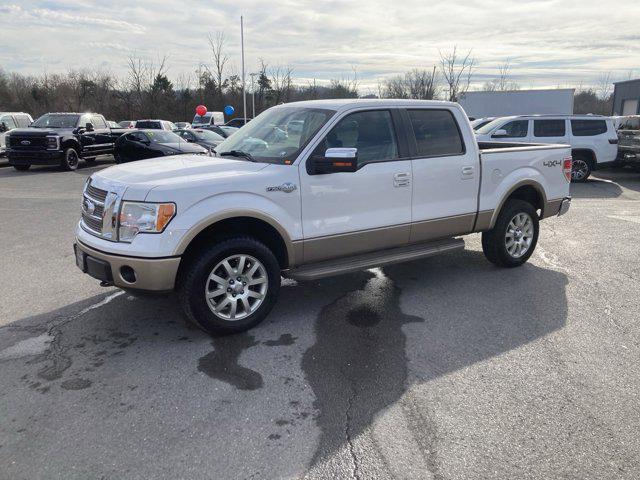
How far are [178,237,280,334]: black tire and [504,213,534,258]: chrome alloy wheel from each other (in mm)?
3168

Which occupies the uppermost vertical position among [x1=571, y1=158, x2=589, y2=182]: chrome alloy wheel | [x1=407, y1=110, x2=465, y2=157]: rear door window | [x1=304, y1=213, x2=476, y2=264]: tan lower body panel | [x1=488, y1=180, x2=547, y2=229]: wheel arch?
[x1=407, y1=110, x2=465, y2=157]: rear door window

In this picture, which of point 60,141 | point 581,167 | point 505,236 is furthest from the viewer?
point 60,141

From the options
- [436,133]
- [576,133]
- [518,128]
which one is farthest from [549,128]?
[436,133]

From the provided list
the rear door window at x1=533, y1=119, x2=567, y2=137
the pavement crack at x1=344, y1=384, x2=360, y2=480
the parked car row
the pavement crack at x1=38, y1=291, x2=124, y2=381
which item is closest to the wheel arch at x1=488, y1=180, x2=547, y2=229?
the pavement crack at x1=344, y1=384, x2=360, y2=480

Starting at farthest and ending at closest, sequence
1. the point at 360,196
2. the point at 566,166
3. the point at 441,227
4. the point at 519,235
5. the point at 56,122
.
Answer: the point at 56,122 → the point at 566,166 → the point at 519,235 → the point at 441,227 → the point at 360,196

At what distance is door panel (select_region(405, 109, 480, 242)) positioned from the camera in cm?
523

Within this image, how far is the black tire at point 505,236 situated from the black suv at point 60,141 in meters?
15.6

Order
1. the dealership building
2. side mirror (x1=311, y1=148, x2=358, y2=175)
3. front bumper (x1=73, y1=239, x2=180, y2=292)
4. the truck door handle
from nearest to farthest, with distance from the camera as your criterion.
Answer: front bumper (x1=73, y1=239, x2=180, y2=292) < side mirror (x1=311, y1=148, x2=358, y2=175) < the truck door handle < the dealership building

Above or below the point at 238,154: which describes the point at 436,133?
above

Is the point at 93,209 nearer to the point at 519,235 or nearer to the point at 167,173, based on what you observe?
the point at 167,173

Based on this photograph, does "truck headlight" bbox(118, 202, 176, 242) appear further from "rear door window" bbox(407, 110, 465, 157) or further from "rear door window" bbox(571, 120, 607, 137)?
"rear door window" bbox(571, 120, 607, 137)

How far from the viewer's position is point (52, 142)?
17.0 m

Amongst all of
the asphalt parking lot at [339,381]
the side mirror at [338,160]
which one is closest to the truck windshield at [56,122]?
the asphalt parking lot at [339,381]

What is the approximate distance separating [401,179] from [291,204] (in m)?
1.24
